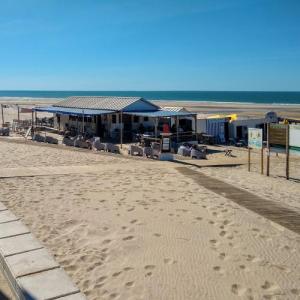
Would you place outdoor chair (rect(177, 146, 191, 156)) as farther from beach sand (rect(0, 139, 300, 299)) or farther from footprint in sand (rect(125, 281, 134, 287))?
footprint in sand (rect(125, 281, 134, 287))

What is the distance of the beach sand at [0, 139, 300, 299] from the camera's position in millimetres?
5625

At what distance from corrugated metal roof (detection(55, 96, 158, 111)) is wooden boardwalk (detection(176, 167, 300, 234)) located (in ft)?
48.2

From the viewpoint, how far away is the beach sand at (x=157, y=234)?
5.62m

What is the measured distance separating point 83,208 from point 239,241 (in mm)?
3565

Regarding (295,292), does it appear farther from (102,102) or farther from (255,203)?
(102,102)

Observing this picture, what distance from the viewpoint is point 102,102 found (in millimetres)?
29172

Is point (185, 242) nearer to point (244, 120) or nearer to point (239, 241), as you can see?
point (239, 241)

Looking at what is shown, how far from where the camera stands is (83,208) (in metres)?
9.20

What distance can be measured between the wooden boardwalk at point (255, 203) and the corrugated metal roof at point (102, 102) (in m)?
14.7

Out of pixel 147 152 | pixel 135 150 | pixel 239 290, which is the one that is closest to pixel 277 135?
pixel 147 152

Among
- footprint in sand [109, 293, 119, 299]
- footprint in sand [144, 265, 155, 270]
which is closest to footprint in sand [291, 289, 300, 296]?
footprint in sand [144, 265, 155, 270]

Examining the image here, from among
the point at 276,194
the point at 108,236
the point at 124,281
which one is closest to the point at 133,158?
the point at 276,194

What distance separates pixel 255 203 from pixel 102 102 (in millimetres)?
20408

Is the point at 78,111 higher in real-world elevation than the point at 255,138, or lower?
higher
